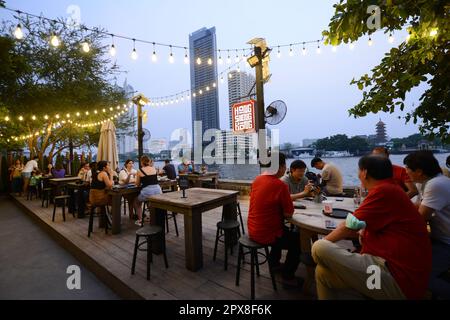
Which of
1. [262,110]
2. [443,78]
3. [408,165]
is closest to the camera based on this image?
[408,165]

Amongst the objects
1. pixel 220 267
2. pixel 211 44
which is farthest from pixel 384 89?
pixel 211 44

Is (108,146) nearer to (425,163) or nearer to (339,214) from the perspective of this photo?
(339,214)

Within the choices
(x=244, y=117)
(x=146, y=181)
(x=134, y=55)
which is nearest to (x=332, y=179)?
(x=244, y=117)

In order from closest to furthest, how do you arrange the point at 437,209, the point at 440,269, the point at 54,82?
the point at 440,269 < the point at 437,209 < the point at 54,82

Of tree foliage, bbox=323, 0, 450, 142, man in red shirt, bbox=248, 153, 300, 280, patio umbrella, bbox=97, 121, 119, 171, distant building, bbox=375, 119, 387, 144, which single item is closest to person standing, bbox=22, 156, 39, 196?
patio umbrella, bbox=97, 121, 119, 171

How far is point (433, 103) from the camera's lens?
2.92m

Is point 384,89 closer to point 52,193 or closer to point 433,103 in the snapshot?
point 433,103

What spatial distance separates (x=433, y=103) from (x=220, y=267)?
12.2 ft

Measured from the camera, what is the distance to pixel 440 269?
185 cm

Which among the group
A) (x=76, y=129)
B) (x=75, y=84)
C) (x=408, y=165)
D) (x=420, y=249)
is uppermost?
(x=75, y=84)

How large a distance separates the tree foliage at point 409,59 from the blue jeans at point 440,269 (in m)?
1.67

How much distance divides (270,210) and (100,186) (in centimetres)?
387

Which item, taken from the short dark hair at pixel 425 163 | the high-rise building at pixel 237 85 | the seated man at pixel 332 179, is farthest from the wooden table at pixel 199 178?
the short dark hair at pixel 425 163

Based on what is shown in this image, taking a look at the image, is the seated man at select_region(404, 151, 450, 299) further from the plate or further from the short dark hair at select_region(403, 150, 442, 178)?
the plate
